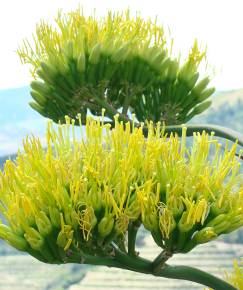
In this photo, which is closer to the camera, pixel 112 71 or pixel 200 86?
pixel 112 71

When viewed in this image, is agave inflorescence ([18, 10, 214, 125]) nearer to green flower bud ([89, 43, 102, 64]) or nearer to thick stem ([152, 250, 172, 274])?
green flower bud ([89, 43, 102, 64])

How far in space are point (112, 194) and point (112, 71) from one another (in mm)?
1510

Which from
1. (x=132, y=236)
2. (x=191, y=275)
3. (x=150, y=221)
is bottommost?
(x=191, y=275)

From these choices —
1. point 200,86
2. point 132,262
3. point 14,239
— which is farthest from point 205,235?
point 200,86

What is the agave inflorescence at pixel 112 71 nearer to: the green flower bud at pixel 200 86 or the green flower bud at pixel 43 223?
the green flower bud at pixel 200 86

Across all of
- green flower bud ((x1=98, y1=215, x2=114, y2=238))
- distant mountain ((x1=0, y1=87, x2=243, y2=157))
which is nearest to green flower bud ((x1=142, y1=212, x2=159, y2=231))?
green flower bud ((x1=98, y1=215, x2=114, y2=238))

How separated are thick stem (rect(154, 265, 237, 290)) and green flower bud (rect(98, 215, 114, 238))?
1.25 ft

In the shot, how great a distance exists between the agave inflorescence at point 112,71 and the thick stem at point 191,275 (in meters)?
1.36

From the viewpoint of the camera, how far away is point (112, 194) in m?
3.28

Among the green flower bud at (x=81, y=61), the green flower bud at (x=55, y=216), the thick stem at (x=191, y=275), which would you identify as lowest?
the thick stem at (x=191, y=275)

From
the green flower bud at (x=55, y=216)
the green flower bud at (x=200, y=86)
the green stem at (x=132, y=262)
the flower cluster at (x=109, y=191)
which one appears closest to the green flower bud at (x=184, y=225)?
the flower cluster at (x=109, y=191)

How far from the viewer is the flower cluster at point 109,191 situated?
3.27 m

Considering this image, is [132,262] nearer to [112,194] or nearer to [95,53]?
[112,194]

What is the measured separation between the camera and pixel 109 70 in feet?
15.2
